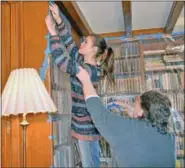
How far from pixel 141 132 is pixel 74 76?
324 mm

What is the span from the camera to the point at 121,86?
984 mm

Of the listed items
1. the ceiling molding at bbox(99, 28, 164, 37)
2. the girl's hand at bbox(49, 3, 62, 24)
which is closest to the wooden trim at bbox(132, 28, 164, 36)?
the ceiling molding at bbox(99, 28, 164, 37)

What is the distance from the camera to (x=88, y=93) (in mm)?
929

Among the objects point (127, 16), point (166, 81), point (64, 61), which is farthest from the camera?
point (127, 16)

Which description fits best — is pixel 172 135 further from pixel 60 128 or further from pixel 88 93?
pixel 60 128

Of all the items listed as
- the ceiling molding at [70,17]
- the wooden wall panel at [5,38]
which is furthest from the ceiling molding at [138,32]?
the wooden wall panel at [5,38]

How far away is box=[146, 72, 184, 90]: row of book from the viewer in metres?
0.92

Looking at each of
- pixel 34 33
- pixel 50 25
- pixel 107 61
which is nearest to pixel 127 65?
pixel 107 61

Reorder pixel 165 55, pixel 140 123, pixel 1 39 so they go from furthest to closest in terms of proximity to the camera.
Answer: pixel 1 39
pixel 165 55
pixel 140 123

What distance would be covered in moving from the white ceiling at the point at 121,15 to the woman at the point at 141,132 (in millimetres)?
273

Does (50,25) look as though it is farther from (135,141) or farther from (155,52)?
(135,141)

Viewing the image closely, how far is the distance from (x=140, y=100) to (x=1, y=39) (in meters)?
0.71

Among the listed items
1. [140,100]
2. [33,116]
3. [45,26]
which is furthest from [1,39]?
[140,100]

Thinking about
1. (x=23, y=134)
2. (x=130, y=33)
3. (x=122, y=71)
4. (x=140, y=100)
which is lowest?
(x=23, y=134)
